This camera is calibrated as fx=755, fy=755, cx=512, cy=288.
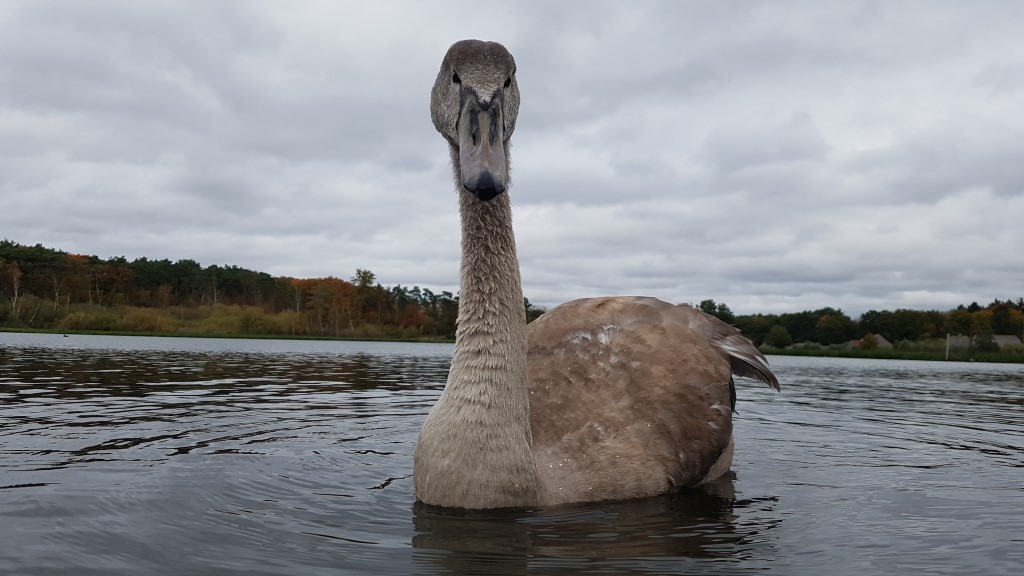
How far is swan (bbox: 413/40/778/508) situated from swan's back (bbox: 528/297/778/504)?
14mm

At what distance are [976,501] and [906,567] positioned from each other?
2.31 m

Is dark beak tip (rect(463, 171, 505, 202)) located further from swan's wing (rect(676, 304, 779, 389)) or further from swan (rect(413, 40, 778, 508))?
swan's wing (rect(676, 304, 779, 389))

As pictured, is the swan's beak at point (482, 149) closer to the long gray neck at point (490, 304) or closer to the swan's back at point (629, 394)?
the long gray neck at point (490, 304)

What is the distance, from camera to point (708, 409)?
704 centimetres

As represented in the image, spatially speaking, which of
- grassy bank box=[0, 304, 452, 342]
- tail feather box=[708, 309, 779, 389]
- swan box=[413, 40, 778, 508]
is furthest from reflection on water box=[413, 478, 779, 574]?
grassy bank box=[0, 304, 452, 342]

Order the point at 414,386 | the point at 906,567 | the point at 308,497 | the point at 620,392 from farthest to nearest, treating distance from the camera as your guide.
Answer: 1. the point at 414,386
2. the point at 620,392
3. the point at 308,497
4. the point at 906,567

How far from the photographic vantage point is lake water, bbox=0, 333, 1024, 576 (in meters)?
4.36

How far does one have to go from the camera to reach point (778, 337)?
311ft

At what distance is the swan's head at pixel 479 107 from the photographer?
4.31 meters

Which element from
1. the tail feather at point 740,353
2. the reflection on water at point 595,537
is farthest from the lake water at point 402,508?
the tail feather at point 740,353

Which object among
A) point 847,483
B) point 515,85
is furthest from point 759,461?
point 515,85

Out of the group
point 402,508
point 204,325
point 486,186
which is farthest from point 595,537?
point 204,325

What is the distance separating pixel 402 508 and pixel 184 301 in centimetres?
12388

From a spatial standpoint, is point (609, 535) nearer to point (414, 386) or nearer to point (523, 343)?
point (523, 343)
